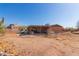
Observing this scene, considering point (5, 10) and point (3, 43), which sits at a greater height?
point (5, 10)

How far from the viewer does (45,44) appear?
1.92 meters

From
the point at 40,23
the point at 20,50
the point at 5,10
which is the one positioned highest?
the point at 5,10

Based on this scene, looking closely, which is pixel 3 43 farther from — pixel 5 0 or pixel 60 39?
pixel 60 39

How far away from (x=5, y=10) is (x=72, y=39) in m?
0.75

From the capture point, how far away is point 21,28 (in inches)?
76.5

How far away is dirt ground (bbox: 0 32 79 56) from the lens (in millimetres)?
1900

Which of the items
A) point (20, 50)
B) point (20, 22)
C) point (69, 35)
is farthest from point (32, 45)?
point (69, 35)

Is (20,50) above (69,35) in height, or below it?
below

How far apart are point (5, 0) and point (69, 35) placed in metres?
0.75

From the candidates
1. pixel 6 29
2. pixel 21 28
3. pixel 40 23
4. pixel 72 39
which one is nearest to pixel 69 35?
A: pixel 72 39

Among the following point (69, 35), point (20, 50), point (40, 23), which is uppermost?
point (40, 23)

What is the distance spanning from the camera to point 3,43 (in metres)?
1.92

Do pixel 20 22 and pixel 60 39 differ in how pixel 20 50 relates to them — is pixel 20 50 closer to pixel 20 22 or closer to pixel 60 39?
pixel 20 22

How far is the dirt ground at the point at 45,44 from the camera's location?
6.23 ft
